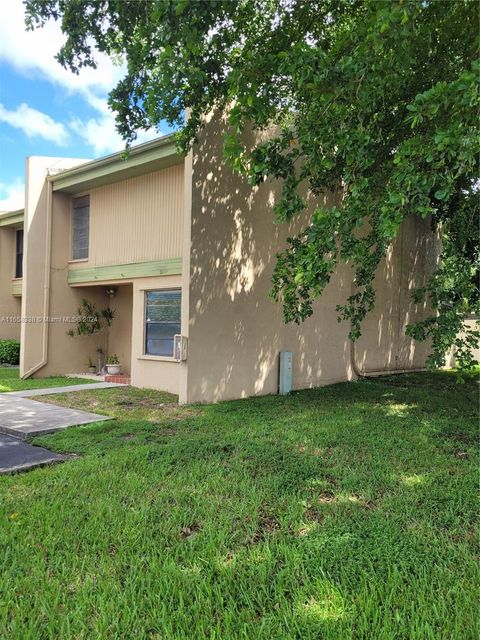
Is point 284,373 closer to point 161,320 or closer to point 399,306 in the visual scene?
point 161,320

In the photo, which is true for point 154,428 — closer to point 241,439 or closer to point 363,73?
point 241,439

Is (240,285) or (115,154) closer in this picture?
(240,285)

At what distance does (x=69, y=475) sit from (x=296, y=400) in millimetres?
4888

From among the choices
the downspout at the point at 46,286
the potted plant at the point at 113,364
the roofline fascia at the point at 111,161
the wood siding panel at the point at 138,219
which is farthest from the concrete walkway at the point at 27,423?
the roofline fascia at the point at 111,161

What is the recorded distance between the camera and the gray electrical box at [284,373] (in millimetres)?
9125

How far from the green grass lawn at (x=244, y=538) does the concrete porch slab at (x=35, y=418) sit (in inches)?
22.6

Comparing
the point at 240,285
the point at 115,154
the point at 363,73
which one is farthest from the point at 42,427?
the point at 115,154

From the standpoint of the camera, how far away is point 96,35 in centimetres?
581

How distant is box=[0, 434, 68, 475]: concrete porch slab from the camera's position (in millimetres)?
4547

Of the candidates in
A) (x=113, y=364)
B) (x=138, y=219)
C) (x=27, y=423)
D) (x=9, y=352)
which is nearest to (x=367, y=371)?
(x=113, y=364)

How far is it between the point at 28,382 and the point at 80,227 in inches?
164

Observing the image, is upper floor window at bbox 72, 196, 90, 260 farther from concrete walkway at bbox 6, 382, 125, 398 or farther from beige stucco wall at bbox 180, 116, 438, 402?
beige stucco wall at bbox 180, 116, 438, 402

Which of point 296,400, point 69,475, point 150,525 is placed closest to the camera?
point 150,525

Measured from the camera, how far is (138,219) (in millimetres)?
10336
